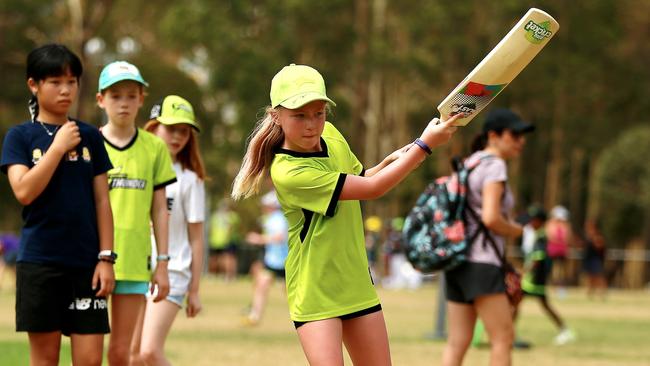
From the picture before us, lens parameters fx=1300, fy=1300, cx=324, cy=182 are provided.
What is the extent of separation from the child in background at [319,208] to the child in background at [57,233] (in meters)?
0.83

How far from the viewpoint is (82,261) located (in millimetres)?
6262

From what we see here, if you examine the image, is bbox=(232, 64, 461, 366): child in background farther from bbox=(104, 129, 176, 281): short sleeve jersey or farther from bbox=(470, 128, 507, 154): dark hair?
bbox=(470, 128, 507, 154): dark hair

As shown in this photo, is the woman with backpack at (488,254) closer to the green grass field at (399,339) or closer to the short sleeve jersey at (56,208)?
the short sleeve jersey at (56,208)

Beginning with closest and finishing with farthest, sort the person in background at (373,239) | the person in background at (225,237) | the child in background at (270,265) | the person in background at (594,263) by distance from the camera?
1. the child in background at (270,265)
2. the person in background at (594,263)
3. the person in background at (225,237)
4. the person in background at (373,239)

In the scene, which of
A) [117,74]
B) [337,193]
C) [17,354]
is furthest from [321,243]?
[17,354]

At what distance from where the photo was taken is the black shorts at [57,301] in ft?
20.2

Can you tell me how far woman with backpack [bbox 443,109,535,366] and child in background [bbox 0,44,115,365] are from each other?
294 cm

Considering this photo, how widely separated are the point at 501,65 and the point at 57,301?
243cm

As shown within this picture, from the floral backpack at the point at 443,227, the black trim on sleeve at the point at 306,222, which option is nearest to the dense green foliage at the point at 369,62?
the floral backpack at the point at 443,227

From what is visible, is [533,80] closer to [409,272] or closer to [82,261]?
[409,272]

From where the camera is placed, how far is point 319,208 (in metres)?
5.75

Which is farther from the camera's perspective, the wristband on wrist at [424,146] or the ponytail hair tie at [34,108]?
the ponytail hair tie at [34,108]

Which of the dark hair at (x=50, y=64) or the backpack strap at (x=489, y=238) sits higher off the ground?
the dark hair at (x=50, y=64)

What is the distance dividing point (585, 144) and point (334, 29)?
1180 centimetres
